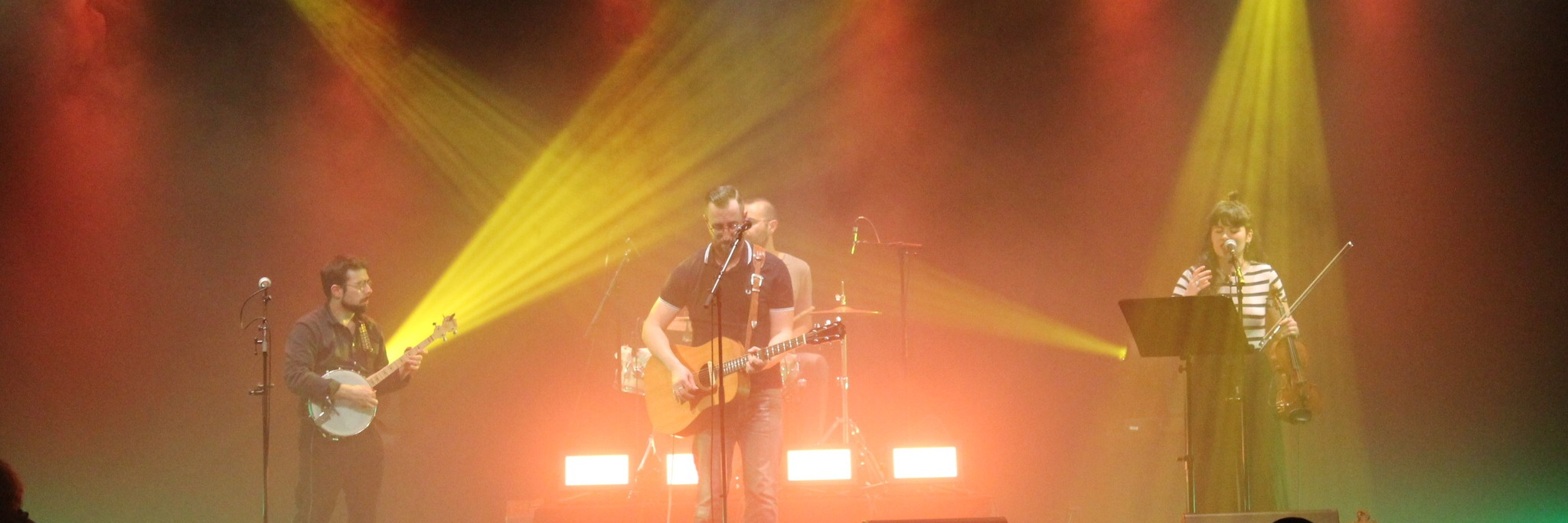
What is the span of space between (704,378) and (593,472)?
8.56 feet

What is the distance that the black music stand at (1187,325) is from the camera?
18.6 feet

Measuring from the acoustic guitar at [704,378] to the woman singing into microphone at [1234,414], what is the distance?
2130 mm

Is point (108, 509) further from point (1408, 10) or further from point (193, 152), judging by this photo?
point (1408, 10)

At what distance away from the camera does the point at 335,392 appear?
6895 millimetres

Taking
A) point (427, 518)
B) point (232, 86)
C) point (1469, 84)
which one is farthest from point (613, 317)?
point (1469, 84)

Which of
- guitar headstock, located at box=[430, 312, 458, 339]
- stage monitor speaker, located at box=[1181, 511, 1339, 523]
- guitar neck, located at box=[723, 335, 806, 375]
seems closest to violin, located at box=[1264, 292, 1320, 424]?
stage monitor speaker, located at box=[1181, 511, 1339, 523]

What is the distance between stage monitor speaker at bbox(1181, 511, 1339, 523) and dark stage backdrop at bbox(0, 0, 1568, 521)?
356cm

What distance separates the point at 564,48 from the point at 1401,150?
6.39 meters

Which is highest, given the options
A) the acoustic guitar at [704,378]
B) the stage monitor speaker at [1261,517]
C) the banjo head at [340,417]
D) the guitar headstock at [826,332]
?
the guitar headstock at [826,332]

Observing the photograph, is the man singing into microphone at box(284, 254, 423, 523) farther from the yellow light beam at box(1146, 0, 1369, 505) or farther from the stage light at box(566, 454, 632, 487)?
the yellow light beam at box(1146, 0, 1369, 505)

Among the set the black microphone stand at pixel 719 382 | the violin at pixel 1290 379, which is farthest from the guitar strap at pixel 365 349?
the violin at pixel 1290 379

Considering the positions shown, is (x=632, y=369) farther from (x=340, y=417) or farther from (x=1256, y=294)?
(x=1256, y=294)

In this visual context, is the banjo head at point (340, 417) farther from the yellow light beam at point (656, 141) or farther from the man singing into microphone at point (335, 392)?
the yellow light beam at point (656, 141)

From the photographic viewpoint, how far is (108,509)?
8.53 metres
